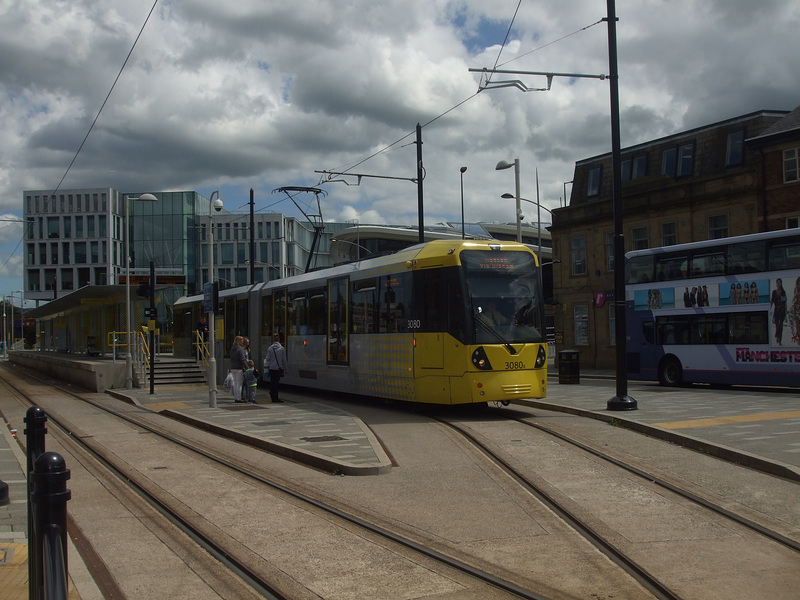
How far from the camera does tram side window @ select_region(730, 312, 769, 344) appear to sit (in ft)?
72.2

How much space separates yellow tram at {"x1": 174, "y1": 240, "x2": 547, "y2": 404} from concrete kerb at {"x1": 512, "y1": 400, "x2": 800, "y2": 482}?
1.31 metres

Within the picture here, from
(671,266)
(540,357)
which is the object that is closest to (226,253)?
(671,266)

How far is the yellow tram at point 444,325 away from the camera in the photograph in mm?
14742

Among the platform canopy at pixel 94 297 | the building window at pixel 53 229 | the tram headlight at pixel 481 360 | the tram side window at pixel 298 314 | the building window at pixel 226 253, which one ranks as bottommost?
the tram headlight at pixel 481 360

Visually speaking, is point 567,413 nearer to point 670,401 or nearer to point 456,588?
point 670,401

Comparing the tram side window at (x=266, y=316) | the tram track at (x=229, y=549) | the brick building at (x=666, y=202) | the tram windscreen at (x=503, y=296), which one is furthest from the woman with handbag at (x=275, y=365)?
the brick building at (x=666, y=202)

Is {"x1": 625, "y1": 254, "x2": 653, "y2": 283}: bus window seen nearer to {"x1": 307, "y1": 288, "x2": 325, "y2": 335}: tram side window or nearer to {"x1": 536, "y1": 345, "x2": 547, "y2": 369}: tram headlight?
{"x1": 307, "y1": 288, "x2": 325, "y2": 335}: tram side window

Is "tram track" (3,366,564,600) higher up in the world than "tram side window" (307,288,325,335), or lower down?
lower down

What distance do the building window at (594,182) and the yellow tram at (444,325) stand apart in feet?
91.8

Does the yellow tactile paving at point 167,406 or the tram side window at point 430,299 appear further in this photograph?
the yellow tactile paving at point 167,406

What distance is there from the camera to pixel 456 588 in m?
5.32

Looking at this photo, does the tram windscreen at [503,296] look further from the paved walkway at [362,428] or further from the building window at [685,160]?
the building window at [685,160]

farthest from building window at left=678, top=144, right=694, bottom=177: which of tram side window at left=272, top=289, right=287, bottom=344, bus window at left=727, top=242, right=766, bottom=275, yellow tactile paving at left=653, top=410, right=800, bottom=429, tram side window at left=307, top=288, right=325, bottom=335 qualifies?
yellow tactile paving at left=653, top=410, right=800, bottom=429

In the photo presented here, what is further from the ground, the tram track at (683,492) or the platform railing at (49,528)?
the platform railing at (49,528)
